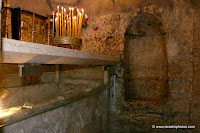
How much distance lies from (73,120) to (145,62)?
8.97 feet

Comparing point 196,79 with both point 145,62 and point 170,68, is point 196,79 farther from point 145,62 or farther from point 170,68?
point 145,62

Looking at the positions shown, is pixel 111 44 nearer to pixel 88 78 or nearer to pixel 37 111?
pixel 88 78

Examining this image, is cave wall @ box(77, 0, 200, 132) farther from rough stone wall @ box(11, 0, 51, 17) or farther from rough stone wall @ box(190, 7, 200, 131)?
rough stone wall @ box(11, 0, 51, 17)

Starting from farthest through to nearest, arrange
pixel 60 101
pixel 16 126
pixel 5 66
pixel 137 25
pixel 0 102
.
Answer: pixel 137 25, pixel 5 66, pixel 0 102, pixel 60 101, pixel 16 126

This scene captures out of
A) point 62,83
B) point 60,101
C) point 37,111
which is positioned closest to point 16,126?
point 37,111

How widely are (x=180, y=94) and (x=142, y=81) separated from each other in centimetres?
100

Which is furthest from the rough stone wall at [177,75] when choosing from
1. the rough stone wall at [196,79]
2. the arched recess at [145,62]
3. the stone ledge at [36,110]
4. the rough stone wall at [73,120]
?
the stone ledge at [36,110]

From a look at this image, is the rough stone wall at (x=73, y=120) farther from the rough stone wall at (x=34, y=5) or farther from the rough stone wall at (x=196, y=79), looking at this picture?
the rough stone wall at (x=34, y=5)

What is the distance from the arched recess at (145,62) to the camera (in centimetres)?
395

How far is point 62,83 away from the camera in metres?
4.46

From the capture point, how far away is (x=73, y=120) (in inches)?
82.3

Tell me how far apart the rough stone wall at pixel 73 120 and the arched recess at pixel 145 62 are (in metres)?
1.21

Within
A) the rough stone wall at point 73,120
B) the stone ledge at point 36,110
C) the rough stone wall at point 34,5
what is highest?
the rough stone wall at point 34,5

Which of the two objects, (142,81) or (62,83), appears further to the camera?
(62,83)
